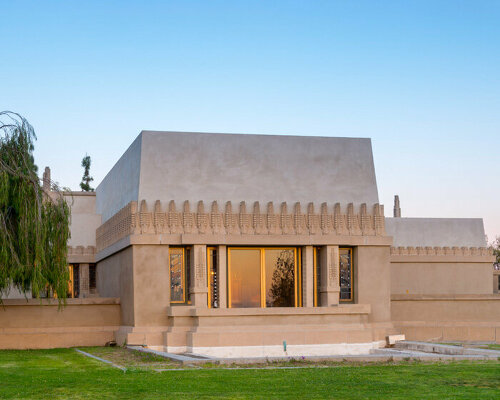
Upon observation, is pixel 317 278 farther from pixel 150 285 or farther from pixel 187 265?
pixel 150 285

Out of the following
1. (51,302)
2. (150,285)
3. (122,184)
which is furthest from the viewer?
(122,184)

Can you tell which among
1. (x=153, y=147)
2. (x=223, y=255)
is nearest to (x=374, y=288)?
(x=223, y=255)

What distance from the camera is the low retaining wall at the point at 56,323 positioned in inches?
1033

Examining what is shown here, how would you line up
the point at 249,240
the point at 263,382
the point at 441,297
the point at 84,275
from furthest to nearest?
1. the point at 84,275
2. the point at 441,297
3. the point at 249,240
4. the point at 263,382

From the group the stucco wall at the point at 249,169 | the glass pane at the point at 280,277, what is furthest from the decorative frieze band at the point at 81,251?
the glass pane at the point at 280,277

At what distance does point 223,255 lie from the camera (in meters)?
25.8

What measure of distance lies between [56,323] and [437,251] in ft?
57.4

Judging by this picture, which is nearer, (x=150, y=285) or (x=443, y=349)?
(x=443, y=349)

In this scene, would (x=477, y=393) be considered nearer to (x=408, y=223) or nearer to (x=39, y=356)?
(x=39, y=356)

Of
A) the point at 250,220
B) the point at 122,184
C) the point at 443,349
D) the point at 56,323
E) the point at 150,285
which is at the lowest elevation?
the point at 443,349

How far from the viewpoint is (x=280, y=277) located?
26688 mm

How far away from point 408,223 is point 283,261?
12414 mm

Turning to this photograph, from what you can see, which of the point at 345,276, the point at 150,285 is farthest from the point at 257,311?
the point at 345,276

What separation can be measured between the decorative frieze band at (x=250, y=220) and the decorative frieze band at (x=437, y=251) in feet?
27.7
